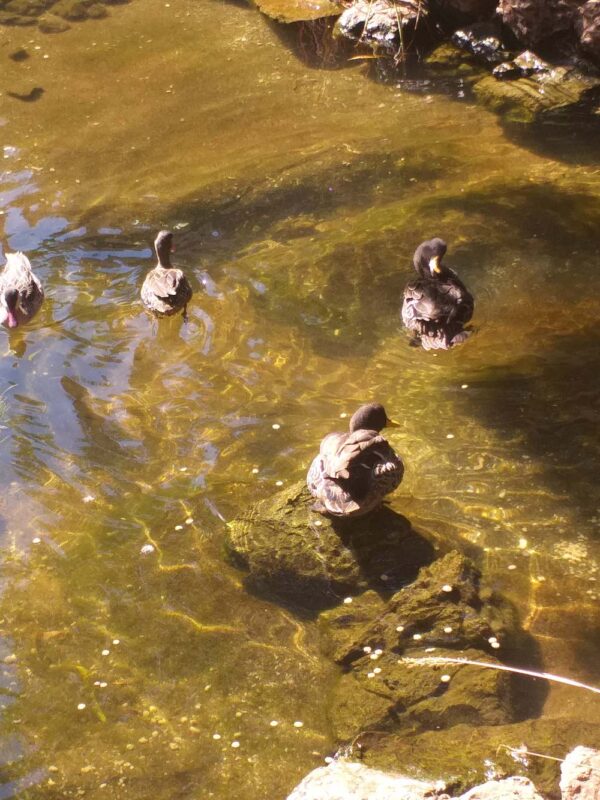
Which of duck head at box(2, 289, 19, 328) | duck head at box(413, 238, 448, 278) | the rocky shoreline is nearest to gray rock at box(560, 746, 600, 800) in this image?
duck head at box(413, 238, 448, 278)

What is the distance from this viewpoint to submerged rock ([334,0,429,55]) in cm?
1289

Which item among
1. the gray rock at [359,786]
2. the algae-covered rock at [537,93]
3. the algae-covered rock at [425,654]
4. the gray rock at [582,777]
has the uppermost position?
the algae-covered rock at [537,93]

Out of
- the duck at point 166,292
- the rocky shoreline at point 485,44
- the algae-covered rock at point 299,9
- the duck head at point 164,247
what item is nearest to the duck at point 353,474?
the duck at point 166,292

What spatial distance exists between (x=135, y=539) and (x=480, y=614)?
7.42 feet

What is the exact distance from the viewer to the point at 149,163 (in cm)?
1113

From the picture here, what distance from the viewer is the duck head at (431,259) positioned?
24.6ft

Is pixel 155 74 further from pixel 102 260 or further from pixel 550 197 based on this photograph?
pixel 550 197

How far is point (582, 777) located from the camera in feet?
11.7

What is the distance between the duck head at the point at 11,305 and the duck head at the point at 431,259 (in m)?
3.47

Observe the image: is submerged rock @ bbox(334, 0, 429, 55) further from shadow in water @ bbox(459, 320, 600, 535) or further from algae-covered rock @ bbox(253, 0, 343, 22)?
shadow in water @ bbox(459, 320, 600, 535)

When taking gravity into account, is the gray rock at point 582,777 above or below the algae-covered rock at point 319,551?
above

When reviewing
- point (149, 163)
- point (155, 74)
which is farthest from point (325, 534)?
point (155, 74)

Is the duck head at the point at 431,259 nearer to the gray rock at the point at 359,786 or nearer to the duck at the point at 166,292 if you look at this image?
the duck at the point at 166,292

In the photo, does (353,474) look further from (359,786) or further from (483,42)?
(483,42)
